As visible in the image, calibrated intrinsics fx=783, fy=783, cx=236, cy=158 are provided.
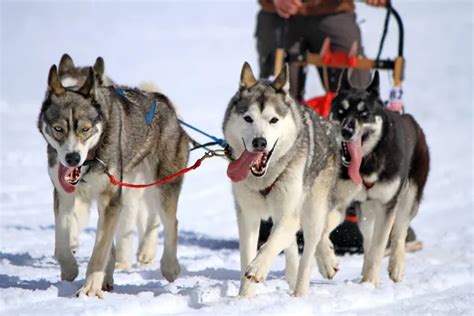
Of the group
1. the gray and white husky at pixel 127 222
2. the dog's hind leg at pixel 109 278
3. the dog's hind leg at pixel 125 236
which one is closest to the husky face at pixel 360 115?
the gray and white husky at pixel 127 222

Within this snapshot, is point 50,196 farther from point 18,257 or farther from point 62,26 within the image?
point 62,26

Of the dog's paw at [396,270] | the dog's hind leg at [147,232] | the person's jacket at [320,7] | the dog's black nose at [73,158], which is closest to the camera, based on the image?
the dog's black nose at [73,158]

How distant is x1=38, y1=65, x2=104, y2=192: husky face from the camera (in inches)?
122

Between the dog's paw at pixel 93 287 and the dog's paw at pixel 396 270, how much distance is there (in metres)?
1.75

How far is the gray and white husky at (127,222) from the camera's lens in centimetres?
386

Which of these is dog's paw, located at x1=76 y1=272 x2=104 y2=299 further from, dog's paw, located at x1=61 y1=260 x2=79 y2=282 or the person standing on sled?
the person standing on sled

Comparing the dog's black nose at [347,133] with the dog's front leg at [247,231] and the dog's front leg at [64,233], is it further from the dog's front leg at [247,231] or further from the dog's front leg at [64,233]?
the dog's front leg at [64,233]

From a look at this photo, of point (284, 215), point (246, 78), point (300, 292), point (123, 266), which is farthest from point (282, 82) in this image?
point (123, 266)

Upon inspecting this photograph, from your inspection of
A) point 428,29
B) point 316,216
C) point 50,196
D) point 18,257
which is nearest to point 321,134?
point 316,216

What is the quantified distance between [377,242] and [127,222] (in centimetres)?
135

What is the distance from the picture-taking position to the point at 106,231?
10.9 ft

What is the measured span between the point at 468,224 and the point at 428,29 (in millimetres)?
15011

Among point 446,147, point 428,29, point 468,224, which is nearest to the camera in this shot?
point 468,224

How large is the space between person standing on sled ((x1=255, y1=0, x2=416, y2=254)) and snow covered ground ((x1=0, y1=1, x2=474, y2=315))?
127 centimetres
